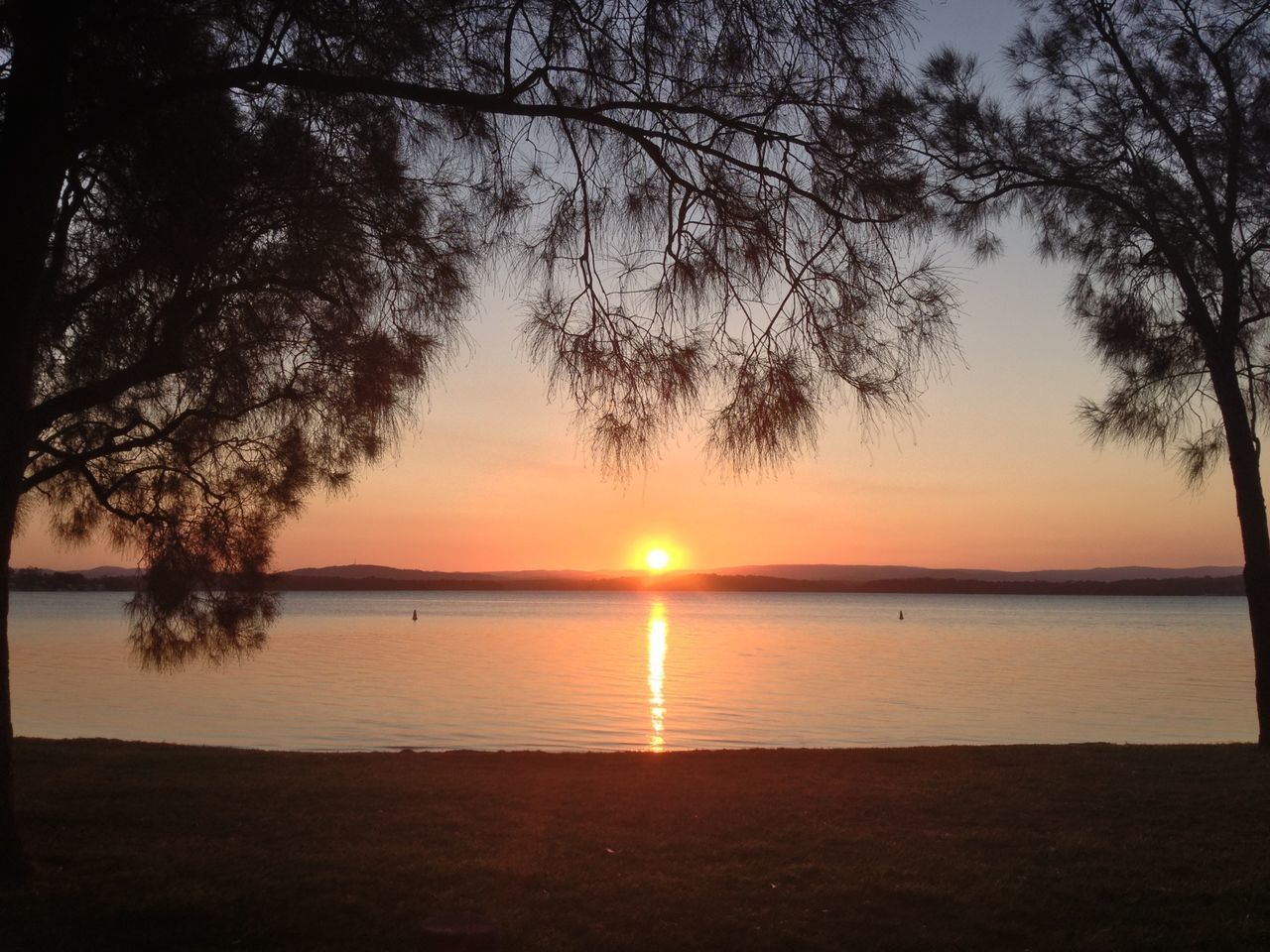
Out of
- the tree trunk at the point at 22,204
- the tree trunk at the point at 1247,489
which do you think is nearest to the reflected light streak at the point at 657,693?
the tree trunk at the point at 1247,489

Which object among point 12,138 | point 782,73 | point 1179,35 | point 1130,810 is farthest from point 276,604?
point 1179,35

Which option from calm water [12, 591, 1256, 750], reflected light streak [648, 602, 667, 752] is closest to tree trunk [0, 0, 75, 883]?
reflected light streak [648, 602, 667, 752]

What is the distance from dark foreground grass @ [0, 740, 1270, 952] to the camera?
4.61 m

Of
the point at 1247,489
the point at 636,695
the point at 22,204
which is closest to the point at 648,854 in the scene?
the point at 22,204

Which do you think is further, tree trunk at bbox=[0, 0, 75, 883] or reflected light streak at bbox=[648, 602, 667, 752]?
reflected light streak at bbox=[648, 602, 667, 752]

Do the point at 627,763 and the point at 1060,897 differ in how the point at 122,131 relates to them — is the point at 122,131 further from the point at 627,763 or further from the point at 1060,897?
the point at 627,763

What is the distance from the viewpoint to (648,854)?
582 centimetres

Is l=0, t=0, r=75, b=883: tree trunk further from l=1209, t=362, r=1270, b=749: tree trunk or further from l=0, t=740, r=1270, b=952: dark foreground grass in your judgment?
l=1209, t=362, r=1270, b=749: tree trunk

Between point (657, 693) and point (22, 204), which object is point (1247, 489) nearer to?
point (22, 204)

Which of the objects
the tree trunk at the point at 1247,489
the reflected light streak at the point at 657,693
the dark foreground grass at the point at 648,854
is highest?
the tree trunk at the point at 1247,489

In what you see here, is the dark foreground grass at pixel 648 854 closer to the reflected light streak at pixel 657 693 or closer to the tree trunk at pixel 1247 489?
the tree trunk at pixel 1247 489

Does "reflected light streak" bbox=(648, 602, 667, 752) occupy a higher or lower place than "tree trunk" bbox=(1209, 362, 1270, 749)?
lower

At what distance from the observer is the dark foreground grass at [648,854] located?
4.61 m

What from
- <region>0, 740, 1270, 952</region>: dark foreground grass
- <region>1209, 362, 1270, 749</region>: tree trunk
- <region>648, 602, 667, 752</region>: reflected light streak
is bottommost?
<region>648, 602, 667, 752</region>: reflected light streak
